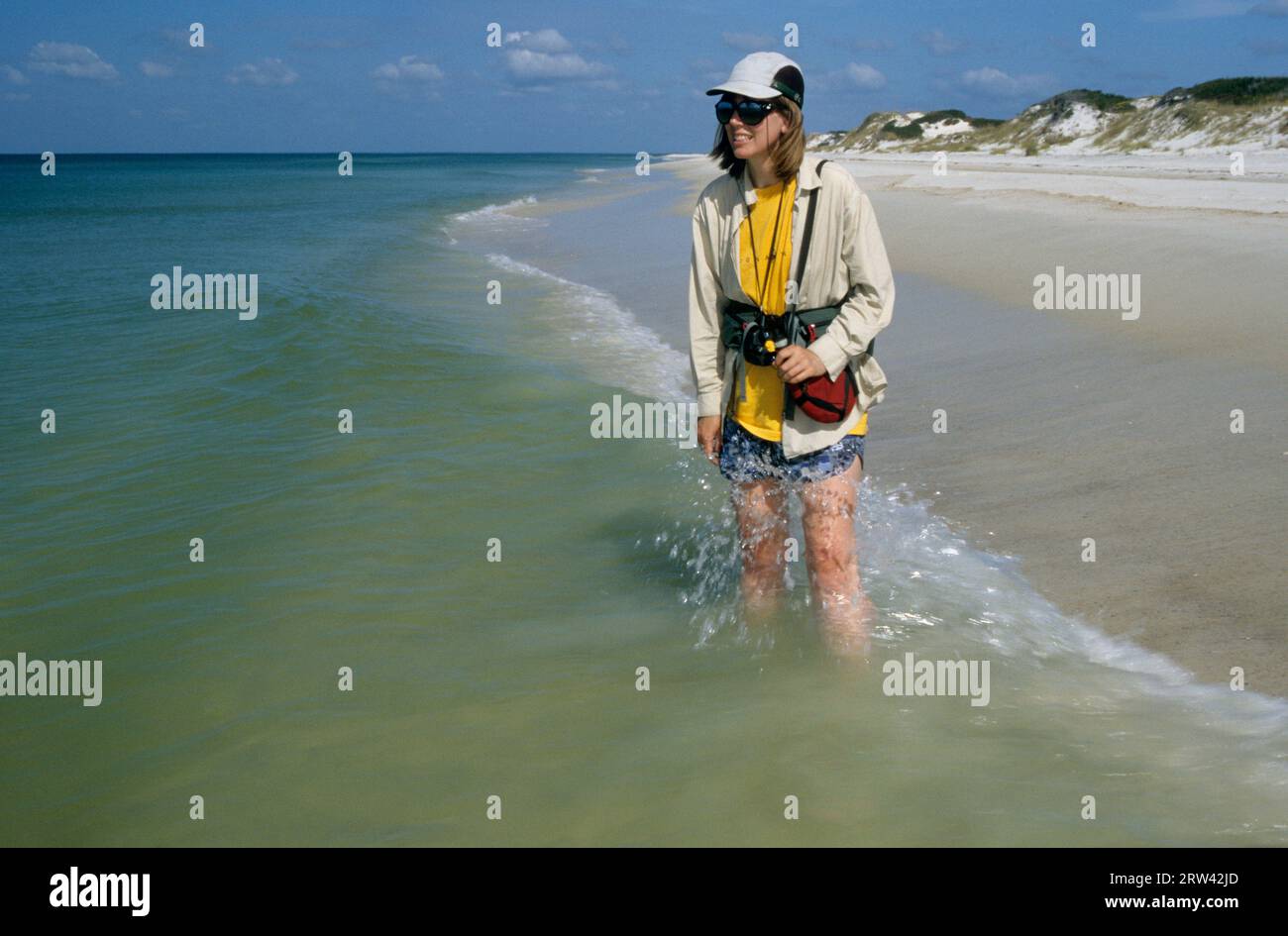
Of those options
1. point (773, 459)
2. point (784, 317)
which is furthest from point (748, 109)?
point (773, 459)

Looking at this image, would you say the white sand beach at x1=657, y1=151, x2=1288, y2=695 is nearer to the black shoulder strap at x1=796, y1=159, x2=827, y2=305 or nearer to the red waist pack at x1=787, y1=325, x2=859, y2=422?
the red waist pack at x1=787, y1=325, x2=859, y2=422

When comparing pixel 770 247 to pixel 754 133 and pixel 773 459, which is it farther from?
pixel 773 459

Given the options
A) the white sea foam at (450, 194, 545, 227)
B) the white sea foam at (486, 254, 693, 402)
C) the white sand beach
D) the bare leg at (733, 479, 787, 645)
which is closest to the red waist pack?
the bare leg at (733, 479, 787, 645)

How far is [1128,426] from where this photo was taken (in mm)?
6844

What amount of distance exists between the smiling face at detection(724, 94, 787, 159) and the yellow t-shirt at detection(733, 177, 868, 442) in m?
0.17

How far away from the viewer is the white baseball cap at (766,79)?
3.51 metres

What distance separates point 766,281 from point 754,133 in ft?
1.75

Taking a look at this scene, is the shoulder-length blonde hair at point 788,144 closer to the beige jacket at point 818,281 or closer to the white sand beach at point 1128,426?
the beige jacket at point 818,281

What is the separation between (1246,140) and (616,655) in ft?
122

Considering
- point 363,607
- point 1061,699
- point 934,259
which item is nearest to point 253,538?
point 363,607

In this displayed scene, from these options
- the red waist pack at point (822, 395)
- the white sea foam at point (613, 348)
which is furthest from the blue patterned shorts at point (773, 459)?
the white sea foam at point (613, 348)

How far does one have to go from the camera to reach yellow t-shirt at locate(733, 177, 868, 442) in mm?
3721

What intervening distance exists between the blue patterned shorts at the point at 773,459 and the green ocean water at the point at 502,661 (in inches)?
38.6
